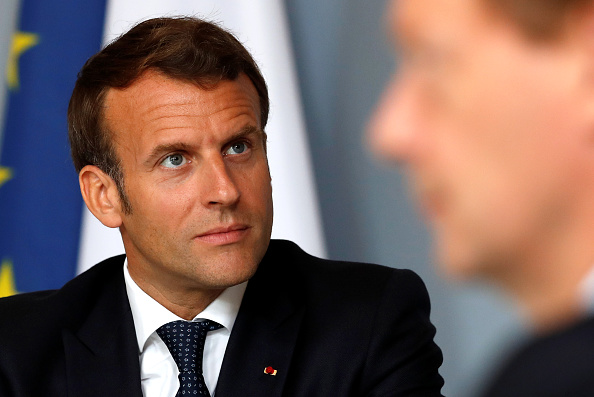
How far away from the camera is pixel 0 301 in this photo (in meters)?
2.13

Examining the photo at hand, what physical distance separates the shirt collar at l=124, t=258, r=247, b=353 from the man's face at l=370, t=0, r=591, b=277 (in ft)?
4.97

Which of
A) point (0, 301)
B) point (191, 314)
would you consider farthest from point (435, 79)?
point (0, 301)

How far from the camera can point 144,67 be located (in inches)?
74.5

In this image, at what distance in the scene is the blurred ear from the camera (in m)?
2.00

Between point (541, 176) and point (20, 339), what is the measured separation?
1.76 meters

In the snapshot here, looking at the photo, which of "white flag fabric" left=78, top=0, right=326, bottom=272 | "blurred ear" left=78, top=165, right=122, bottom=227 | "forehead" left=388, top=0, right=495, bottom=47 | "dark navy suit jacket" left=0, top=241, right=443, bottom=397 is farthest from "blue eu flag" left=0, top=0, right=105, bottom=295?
"forehead" left=388, top=0, right=495, bottom=47

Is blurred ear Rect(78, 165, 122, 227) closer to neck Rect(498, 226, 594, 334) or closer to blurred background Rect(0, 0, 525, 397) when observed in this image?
blurred background Rect(0, 0, 525, 397)

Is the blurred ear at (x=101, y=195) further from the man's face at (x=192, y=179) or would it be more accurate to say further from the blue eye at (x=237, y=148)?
the blue eye at (x=237, y=148)

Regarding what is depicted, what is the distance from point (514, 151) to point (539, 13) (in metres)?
0.08

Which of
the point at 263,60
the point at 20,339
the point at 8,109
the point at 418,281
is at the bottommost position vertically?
the point at 20,339

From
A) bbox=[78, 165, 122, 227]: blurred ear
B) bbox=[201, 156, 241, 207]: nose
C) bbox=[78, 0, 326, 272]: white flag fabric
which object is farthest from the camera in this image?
bbox=[78, 0, 326, 272]: white flag fabric

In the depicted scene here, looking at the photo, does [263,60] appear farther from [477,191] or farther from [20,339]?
[477,191]

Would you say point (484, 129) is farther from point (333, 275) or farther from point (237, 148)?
point (333, 275)

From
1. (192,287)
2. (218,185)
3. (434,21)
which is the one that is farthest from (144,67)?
(434,21)
